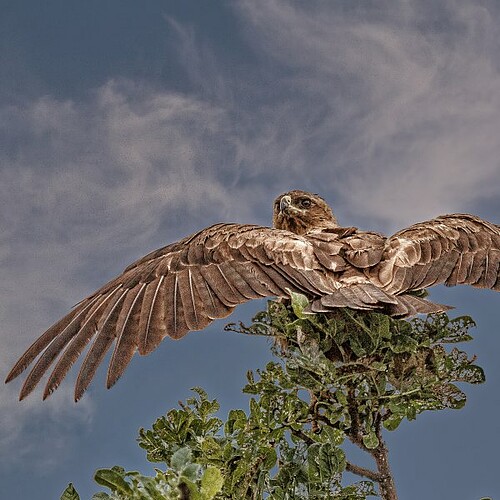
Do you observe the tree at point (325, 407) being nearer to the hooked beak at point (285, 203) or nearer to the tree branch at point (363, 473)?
the tree branch at point (363, 473)

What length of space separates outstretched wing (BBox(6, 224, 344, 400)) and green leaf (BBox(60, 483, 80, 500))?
59.4 inches

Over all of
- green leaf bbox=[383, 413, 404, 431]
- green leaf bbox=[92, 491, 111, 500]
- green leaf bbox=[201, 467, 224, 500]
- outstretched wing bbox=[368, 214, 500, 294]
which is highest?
outstretched wing bbox=[368, 214, 500, 294]

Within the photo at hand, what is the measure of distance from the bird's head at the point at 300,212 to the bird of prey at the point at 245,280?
2057 millimetres

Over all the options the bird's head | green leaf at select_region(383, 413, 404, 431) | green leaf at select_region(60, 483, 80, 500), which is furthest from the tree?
the bird's head

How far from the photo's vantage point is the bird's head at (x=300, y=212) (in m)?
9.02

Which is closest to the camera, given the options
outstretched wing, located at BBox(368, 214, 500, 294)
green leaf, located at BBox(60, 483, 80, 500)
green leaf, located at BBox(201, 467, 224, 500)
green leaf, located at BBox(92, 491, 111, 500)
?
green leaf, located at BBox(201, 467, 224, 500)

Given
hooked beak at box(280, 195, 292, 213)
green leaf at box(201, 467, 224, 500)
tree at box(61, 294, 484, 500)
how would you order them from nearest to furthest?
green leaf at box(201, 467, 224, 500) → tree at box(61, 294, 484, 500) → hooked beak at box(280, 195, 292, 213)

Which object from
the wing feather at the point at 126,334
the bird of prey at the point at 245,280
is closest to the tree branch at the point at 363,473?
the bird of prey at the point at 245,280

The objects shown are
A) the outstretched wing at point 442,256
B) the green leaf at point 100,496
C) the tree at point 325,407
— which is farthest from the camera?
the outstretched wing at point 442,256

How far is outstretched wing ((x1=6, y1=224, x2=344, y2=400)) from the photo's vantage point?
5488 millimetres

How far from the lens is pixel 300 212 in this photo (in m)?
9.05

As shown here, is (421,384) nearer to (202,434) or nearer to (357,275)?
(357,275)

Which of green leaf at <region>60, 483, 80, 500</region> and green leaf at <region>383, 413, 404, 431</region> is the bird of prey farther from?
green leaf at <region>60, 483, 80, 500</region>

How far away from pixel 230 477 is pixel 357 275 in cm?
207
